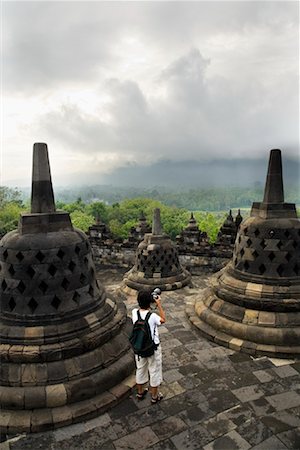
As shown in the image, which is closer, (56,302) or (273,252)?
(56,302)

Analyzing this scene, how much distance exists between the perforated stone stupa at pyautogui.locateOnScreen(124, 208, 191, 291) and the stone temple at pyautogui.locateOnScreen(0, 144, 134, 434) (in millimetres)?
4851

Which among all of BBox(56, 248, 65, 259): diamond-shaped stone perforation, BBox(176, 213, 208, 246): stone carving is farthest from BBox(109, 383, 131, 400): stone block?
BBox(176, 213, 208, 246): stone carving

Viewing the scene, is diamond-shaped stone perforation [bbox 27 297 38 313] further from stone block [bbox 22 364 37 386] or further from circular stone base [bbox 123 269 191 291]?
circular stone base [bbox 123 269 191 291]

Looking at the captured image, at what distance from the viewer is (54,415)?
398cm

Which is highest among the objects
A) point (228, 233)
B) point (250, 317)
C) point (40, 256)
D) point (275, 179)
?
point (275, 179)

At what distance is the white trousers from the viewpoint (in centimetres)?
416

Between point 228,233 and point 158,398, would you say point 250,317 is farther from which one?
point 228,233

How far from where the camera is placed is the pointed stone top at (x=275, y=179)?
261 inches

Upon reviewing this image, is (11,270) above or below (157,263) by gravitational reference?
above

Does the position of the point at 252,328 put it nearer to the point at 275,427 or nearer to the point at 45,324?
the point at 275,427

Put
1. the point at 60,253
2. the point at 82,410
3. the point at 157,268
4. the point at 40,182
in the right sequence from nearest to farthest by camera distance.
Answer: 1. the point at 82,410
2. the point at 60,253
3. the point at 40,182
4. the point at 157,268

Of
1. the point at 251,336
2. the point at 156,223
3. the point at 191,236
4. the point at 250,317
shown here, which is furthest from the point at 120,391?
the point at 191,236

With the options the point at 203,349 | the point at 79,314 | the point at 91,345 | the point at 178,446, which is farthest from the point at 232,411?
the point at 79,314

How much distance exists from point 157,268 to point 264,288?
4519mm
